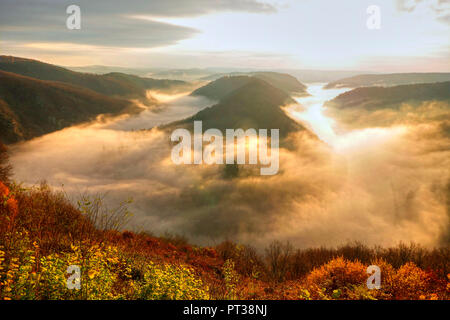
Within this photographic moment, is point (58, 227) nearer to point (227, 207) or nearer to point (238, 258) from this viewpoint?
point (238, 258)

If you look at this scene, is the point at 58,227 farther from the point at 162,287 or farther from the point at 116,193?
the point at 116,193

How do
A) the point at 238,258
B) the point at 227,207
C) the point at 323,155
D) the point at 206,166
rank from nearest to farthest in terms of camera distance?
the point at 238,258, the point at 227,207, the point at 206,166, the point at 323,155

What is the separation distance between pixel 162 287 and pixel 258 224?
4287 inches

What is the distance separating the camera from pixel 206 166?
183375 mm

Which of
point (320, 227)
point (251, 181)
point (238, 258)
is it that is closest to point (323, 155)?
point (251, 181)

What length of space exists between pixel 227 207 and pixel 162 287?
127768 mm

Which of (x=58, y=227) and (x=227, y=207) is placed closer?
(x=58, y=227)
